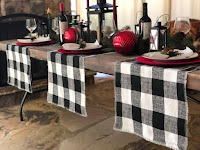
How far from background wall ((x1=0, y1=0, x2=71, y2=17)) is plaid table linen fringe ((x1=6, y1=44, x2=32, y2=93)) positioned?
1020 mm

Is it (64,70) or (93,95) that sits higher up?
(64,70)

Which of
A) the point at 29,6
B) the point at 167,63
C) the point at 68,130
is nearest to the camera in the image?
the point at 167,63

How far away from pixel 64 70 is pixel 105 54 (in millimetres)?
273

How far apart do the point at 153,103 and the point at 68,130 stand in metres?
1.29

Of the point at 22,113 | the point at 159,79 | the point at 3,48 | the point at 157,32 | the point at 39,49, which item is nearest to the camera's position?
the point at 159,79

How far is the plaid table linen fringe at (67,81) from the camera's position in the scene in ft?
5.63

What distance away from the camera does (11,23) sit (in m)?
3.24

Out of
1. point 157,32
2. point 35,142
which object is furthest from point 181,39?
point 35,142

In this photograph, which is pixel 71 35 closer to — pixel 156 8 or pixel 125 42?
pixel 125 42

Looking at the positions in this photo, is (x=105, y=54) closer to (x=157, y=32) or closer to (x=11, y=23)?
(x=157, y=32)

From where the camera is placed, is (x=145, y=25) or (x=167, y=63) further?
(x=145, y=25)

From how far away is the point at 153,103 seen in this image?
4.33 ft

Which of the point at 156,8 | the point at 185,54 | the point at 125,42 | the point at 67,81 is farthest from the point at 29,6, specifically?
the point at 185,54

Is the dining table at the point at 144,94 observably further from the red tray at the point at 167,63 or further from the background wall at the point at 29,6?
A: the background wall at the point at 29,6
